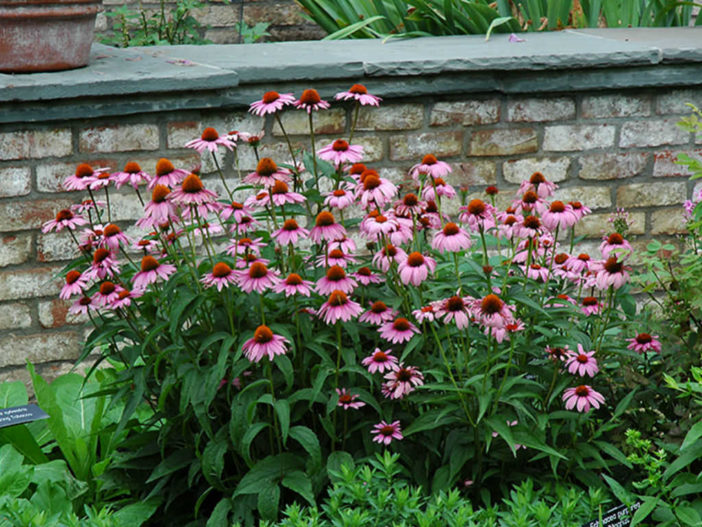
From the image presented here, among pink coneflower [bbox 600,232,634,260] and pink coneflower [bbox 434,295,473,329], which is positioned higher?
pink coneflower [bbox 600,232,634,260]

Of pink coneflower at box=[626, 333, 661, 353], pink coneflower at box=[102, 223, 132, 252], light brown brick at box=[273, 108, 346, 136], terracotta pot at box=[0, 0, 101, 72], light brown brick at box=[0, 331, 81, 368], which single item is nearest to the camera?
pink coneflower at box=[102, 223, 132, 252]

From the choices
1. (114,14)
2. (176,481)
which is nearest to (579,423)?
(176,481)

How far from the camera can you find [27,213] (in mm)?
3158

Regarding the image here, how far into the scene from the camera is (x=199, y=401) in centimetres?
215

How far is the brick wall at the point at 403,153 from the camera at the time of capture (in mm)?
3156

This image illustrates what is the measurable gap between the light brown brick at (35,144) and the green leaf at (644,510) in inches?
83.7

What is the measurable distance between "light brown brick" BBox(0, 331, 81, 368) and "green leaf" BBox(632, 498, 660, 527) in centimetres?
204

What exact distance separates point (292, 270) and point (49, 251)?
125cm

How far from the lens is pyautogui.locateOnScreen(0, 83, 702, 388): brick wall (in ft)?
10.4

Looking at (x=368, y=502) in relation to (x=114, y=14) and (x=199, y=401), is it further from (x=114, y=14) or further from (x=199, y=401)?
(x=114, y=14)

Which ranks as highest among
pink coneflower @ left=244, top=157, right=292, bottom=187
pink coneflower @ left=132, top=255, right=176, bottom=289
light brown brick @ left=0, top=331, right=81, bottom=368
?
pink coneflower @ left=244, top=157, right=292, bottom=187

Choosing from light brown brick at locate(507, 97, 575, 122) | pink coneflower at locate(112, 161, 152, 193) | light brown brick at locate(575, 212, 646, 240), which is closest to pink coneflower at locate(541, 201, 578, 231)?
pink coneflower at locate(112, 161, 152, 193)

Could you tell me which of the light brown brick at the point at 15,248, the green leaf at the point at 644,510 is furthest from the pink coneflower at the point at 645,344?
the light brown brick at the point at 15,248

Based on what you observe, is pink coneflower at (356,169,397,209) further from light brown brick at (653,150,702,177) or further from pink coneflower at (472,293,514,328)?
light brown brick at (653,150,702,177)
